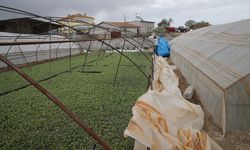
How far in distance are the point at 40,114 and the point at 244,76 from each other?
12.6ft

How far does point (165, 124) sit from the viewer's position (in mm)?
2848

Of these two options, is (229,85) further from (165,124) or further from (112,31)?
(112,31)

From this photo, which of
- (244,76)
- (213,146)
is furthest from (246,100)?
(213,146)

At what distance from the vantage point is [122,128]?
154 inches

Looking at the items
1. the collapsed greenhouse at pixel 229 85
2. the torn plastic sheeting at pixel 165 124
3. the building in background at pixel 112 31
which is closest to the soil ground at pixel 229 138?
the collapsed greenhouse at pixel 229 85

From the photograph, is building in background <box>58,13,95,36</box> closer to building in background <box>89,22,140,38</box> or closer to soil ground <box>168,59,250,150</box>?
building in background <box>89,22,140,38</box>

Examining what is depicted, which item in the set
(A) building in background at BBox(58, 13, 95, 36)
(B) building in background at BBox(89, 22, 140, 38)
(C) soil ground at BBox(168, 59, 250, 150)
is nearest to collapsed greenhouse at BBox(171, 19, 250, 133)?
(C) soil ground at BBox(168, 59, 250, 150)

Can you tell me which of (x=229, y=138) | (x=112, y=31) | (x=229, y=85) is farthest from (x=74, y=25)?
(x=229, y=138)

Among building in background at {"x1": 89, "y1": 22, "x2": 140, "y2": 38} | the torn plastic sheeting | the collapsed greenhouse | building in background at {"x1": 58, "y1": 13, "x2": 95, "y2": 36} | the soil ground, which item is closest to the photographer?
the torn plastic sheeting

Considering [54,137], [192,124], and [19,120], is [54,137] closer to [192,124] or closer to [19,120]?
[19,120]

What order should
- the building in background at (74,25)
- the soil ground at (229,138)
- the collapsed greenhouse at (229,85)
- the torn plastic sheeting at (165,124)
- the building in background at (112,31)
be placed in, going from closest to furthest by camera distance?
the torn plastic sheeting at (165,124), the soil ground at (229,138), the collapsed greenhouse at (229,85), the building in background at (74,25), the building in background at (112,31)

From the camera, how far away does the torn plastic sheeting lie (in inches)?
99.2

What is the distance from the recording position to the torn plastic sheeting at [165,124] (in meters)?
2.52

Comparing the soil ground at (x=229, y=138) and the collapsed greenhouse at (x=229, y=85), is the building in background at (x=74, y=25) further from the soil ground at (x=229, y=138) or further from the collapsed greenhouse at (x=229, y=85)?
the soil ground at (x=229, y=138)
